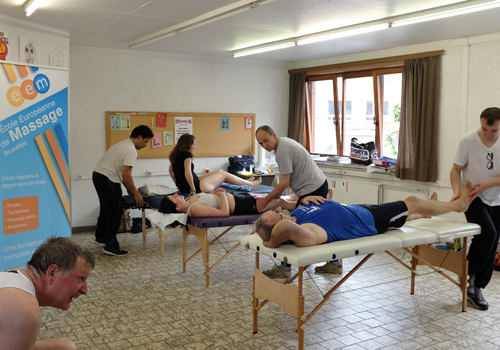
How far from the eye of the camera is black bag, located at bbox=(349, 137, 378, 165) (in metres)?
6.10

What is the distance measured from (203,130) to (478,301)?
4.39 metres

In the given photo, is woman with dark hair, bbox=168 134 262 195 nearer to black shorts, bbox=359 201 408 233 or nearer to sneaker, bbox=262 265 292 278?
sneaker, bbox=262 265 292 278

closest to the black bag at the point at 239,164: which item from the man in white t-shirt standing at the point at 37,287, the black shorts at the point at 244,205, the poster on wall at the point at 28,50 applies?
the black shorts at the point at 244,205

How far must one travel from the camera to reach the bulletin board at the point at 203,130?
613 cm

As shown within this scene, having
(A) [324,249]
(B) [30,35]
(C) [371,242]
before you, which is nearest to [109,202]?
(B) [30,35]

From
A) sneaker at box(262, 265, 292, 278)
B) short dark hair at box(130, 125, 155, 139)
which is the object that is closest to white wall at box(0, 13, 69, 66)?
short dark hair at box(130, 125, 155, 139)

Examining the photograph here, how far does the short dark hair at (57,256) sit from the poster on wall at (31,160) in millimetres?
2601

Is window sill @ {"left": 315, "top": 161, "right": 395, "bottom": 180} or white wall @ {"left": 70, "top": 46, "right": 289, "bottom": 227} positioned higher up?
white wall @ {"left": 70, "top": 46, "right": 289, "bottom": 227}

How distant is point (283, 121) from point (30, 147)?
435cm

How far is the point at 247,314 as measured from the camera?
3354 millimetres

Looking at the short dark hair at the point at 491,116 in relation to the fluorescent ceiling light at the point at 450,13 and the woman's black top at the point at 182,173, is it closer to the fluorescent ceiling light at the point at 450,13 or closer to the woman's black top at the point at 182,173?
the fluorescent ceiling light at the point at 450,13

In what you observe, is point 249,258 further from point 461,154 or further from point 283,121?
point 283,121

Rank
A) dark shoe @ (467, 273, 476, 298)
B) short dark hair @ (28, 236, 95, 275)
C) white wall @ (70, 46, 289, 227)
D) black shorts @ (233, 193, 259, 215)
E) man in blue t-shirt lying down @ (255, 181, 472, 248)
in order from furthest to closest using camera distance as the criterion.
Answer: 1. white wall @ (70, 46, 289, 227)
2. black shorts @ (233, 193, 259, 215)
3. dark shoe @ (467, 273, 476, 298)
4. man in blue t-shirt lying down @ (255, 181, 472, 248)
5. short dark hair @ (28, 236, 95, 275)

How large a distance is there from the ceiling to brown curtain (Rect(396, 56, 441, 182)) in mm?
330
